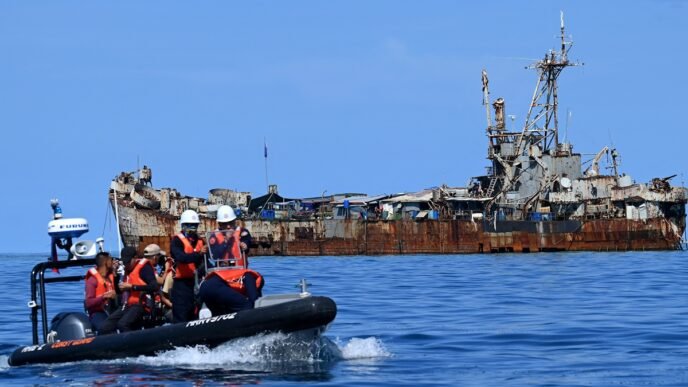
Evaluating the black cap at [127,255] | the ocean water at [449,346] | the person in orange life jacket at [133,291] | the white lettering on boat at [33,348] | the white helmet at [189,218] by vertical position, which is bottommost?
the ocean water at [449,346]

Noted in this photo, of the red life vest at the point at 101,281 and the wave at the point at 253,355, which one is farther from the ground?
the red life vest at the point at 101,281

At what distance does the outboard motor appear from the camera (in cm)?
1941

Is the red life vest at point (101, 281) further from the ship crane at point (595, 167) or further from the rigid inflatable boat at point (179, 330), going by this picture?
the ship crane at point (595, 167)

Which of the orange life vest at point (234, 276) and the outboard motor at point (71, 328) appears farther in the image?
the outboard motor at point (71, 328)

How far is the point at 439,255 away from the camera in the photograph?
8025 cm

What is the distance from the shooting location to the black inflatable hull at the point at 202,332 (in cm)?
1728

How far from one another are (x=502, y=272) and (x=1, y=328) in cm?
2771

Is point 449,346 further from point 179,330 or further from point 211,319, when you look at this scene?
point 179,330

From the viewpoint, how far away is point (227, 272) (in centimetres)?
1788

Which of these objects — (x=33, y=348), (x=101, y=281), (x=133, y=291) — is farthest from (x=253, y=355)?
(x=33, y=348)

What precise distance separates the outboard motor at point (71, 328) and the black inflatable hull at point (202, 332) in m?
0.40

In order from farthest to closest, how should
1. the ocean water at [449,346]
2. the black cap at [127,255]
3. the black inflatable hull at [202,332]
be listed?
the black cap at [127,255] → the black inflatable hull at [202,332] → the ocean water at [449,346]

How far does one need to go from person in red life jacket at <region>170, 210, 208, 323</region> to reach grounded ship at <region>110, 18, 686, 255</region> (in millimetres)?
63357

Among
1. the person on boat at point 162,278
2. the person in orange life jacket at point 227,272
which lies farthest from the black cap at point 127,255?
the person in orange life jacket at point 227,272
